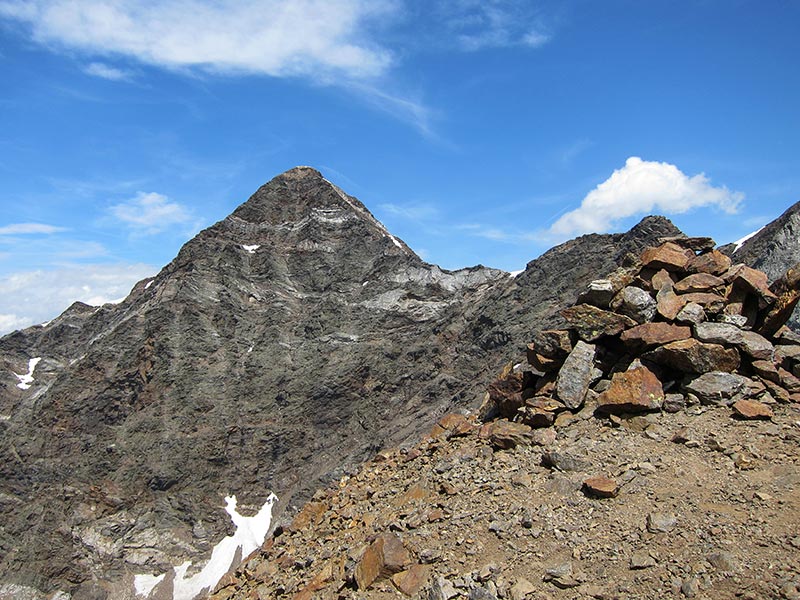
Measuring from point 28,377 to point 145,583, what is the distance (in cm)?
8124

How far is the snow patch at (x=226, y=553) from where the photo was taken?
287 ft

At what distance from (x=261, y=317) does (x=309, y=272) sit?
18.4m

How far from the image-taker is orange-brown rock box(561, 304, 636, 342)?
54.0 feet

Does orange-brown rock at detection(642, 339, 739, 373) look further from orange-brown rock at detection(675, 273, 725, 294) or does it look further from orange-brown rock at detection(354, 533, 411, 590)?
orange-brown rock at detection(354, 533, 411, 590)

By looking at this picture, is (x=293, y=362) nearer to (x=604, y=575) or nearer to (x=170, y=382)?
(x=170, y=382)

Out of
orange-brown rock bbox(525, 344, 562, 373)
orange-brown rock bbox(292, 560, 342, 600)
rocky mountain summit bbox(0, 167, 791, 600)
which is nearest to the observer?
orange-brown rock bbox(292, 560, 342, 600)

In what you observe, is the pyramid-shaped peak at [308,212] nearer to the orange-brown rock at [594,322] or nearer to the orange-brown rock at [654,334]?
the orange-brown rock at [594,322]

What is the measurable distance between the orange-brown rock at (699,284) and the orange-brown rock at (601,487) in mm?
7690

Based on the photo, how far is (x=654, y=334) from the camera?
1572 cm

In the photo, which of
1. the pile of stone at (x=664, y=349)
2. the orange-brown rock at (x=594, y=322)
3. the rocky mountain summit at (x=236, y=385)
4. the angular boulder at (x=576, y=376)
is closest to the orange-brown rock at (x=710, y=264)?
the pile of stone at (x=664, y=349)

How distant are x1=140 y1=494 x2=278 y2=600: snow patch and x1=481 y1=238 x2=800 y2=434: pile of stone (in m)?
82.2

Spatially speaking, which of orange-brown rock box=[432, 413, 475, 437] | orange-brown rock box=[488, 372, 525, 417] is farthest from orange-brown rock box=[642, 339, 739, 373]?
orange-brown rock box=[432, 413, 475, 437]

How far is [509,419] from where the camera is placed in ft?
55.2

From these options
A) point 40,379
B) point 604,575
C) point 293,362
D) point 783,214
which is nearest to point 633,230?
point 783,214
